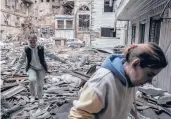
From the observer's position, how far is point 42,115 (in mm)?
5750

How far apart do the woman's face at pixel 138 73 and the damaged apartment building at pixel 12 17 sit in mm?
33417

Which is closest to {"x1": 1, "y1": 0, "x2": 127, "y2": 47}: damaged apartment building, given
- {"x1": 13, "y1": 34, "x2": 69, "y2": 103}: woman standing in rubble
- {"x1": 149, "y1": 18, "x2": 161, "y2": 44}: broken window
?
{"x1": 149, "y1": 18, "x2": 161, "y2": 44}: broken window

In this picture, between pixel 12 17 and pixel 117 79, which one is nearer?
pixel 117 79

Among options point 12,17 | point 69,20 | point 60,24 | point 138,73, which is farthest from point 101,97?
point 69,20

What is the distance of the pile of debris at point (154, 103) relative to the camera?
5.73 meters

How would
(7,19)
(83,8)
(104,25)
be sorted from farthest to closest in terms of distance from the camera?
(83,8), (7,19), (104,25)

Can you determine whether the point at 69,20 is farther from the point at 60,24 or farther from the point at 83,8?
the point at 83,8

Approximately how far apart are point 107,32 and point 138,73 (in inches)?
979

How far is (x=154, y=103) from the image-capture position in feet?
21.1

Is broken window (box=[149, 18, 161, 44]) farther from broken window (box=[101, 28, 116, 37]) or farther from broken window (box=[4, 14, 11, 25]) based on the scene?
broken window (box=[4, 14, 11, 25])

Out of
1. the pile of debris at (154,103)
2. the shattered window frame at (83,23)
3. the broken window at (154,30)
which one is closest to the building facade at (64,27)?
the shattered window frame at (83,23)

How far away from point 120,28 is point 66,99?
19.6 m

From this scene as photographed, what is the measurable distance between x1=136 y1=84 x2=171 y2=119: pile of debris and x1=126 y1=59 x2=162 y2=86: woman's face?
456 centimetres

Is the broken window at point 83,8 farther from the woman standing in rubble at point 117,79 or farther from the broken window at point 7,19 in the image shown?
the woman standing in rubble at point 117,79
